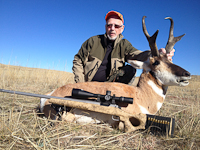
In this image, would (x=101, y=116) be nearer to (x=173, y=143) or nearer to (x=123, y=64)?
(x=173, y=143)

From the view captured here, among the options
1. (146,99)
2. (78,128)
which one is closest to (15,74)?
(78,128)

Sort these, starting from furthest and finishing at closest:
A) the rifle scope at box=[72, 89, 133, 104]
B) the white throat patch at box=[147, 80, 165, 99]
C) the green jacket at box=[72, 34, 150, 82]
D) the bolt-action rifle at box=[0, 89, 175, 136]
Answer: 1. the green jacket at box=[72, 34, 150, 82]
2. the white throat patch at box=[147, 80, 165, 99]
3. the rifle scope at box=[72, 89, 133, 104]
4. the bolt-action rifle at box=[0, 89, 175, 136]

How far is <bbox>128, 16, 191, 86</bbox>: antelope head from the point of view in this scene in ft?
7.59

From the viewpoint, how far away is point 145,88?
2586mm

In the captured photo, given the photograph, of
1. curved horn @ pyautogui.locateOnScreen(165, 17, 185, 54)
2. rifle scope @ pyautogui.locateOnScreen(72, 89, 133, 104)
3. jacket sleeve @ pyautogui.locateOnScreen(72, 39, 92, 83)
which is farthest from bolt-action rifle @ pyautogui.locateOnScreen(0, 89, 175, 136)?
jacket sleeve @ pyautogui.locateOnScreen(72, 39, 92, 83)

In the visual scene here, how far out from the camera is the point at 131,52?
395cm

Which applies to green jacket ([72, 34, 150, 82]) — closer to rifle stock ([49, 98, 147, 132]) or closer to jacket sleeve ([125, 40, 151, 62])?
jacket sleeve ([125, 40, 151, 62])

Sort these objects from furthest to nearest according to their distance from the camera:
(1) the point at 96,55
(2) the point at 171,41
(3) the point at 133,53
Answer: (1) the point at 96,55, (3) the point at 133,53, (2) the point at 171,41

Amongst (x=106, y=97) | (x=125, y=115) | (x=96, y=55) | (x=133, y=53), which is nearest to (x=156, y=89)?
(x=125, y=115)

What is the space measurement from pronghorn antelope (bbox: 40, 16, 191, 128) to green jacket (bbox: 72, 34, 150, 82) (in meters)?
1.30

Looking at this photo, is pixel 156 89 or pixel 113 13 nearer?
pixel 156 89

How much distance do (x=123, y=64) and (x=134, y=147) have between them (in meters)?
2.92

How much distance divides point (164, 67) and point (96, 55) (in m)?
2.15

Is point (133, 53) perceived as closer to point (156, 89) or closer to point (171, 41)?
point (171, 41)
